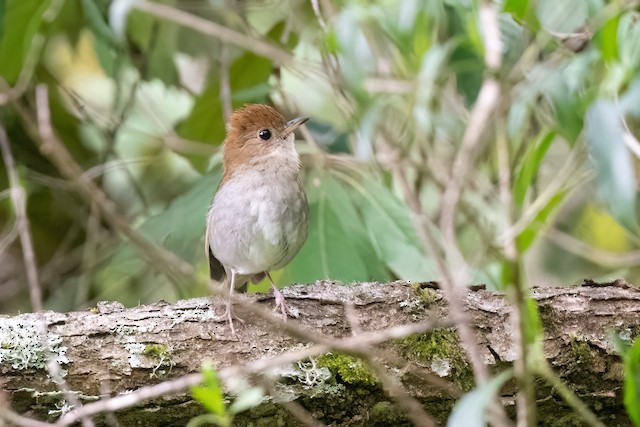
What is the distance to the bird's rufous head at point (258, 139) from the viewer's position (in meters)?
4.13

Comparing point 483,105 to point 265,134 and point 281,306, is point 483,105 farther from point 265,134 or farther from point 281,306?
point 265,134

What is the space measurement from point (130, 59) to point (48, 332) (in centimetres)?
244

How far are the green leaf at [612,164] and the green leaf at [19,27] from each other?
2.82 m

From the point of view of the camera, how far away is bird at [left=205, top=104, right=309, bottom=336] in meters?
3.80

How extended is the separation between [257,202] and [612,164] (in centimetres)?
221

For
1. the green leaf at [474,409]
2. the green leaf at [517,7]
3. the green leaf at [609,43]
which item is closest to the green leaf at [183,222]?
the green leaf at [517,7]

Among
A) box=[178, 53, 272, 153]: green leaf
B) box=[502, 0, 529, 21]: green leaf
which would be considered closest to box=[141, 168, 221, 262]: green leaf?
box=[178, 53, 272, 153]: green leaf

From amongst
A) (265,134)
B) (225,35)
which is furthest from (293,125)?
(225,35)

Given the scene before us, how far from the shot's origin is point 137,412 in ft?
9.59

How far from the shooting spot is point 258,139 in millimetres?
4180

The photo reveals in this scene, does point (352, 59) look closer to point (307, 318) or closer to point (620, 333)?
point (307, 318)

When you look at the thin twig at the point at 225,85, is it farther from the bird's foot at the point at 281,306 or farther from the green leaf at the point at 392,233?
the bird's foot at the point at 281,306

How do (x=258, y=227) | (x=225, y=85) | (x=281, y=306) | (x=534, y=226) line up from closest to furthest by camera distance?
(x=534, y=226) < (x=281, y=306) < (x=258, y=227) < (x=225, y=85)

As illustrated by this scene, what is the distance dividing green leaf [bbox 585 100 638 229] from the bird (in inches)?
80.6
